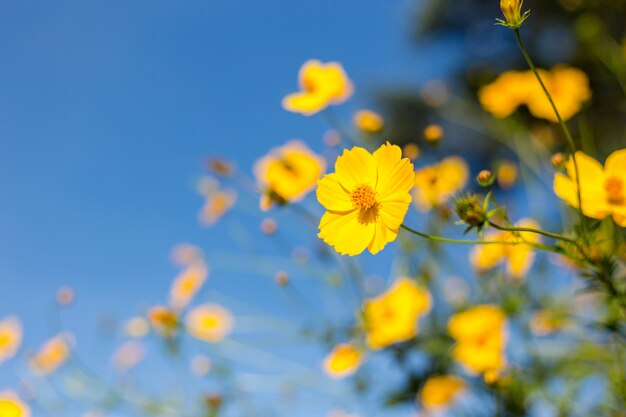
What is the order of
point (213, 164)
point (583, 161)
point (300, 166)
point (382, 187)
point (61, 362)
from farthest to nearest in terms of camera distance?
point (61, 362) → point (213, 164) → point (300, 166) → point (583, 161) → point (382, 187)

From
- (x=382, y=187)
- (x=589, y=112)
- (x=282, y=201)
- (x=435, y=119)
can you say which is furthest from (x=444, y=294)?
(x=435, y=119)

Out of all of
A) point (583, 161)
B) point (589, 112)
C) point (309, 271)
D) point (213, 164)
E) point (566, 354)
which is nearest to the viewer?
point (583, 161)

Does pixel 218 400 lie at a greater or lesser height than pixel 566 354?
lesser

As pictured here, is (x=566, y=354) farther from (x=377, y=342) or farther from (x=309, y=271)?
(x=309, y=271)

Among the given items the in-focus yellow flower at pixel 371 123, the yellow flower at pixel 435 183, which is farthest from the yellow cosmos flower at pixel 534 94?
the in-focus yellow flower at pixel 371 123

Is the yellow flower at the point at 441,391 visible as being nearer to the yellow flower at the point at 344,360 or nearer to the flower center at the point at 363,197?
the yellow flower at the point at 344,360

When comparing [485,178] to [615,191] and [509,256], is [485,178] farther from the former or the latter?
[509,256]

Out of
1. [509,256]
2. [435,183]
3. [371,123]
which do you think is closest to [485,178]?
[435,183]
